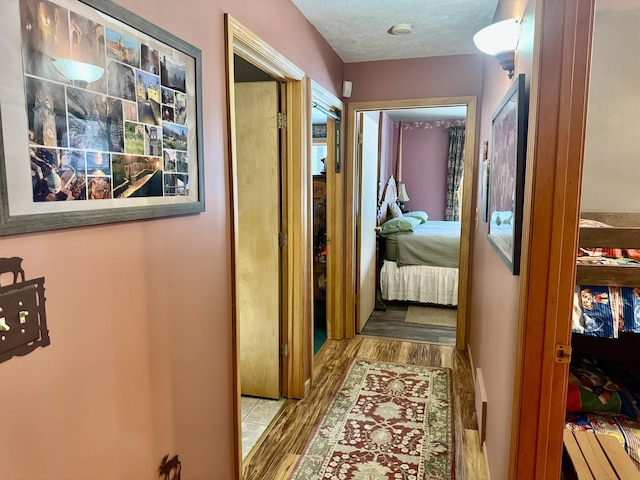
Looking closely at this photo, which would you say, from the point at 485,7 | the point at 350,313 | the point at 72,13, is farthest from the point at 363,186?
the point at 72,13

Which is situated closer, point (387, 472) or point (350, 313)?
point (387, 472)

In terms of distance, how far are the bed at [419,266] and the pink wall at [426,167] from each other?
2818 millimetres

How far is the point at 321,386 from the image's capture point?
2896mm

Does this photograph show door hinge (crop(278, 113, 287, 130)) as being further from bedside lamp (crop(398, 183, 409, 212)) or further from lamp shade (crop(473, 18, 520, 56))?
bedside lamp (crop(398, 183, 409, 212))

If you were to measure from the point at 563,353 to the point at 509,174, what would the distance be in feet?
2.26

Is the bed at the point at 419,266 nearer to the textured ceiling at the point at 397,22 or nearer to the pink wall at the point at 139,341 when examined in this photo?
the textured ceiling at the point at 397,22

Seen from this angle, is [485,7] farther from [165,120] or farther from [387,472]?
[387,472]

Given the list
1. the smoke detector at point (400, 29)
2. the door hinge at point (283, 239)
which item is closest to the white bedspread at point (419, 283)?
the door hinge at point (283, 239)

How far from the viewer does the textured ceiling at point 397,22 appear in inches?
92.0

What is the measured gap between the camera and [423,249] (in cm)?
459

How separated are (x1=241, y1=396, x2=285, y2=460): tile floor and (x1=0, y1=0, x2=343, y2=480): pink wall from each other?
18.5 inches

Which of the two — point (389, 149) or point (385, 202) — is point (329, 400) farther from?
point (389, 149)

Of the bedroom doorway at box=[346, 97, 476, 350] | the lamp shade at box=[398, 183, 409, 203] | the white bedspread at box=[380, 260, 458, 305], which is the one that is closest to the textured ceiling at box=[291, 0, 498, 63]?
the bedroom doorway at box=[346, 97, 476, 350]

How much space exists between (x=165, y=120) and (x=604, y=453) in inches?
79.2
